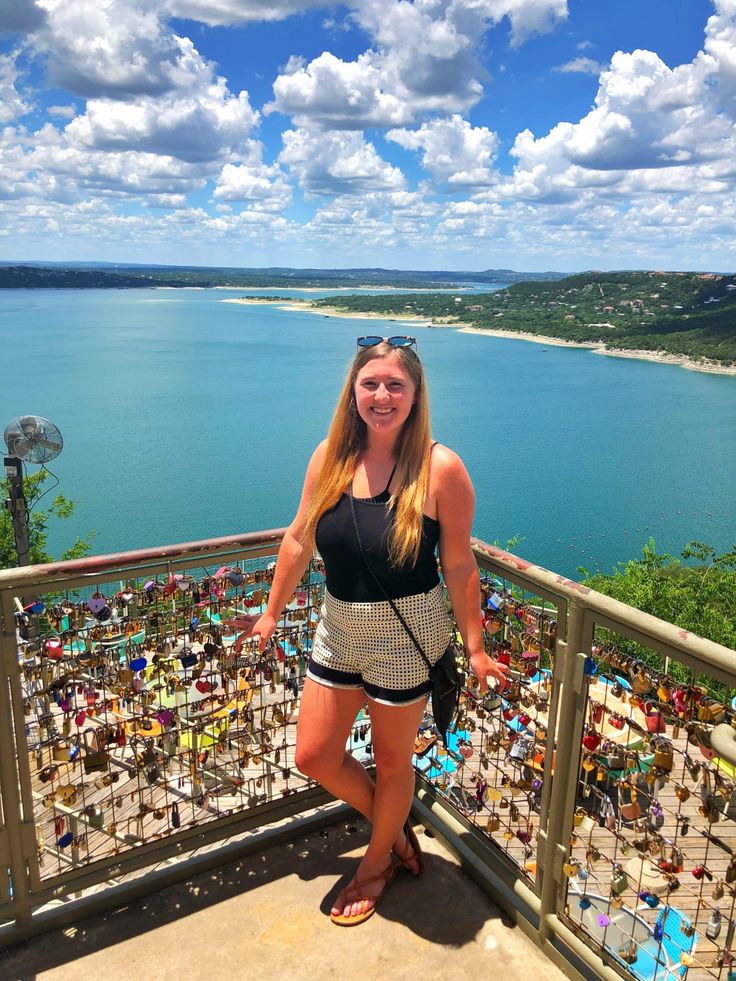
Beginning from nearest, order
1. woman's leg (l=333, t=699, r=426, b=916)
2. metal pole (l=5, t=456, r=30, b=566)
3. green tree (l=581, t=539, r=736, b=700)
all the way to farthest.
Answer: woman's leg (l=333, t=699, r=426, b=916) < metal pole (l=5, t=456, r=30, b=566) < green tree (l=581, t=539, r=736, b=700)

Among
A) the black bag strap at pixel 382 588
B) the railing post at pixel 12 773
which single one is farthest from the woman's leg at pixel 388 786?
the railing post at pixel 12 773

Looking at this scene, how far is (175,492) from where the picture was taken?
30.6 metres

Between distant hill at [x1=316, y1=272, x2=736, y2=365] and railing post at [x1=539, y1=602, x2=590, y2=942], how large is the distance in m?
73.4

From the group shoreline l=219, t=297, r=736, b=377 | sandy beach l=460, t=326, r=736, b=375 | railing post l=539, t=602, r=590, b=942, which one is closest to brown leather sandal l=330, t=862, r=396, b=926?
railing post l=539, t=602, r=590, b=942

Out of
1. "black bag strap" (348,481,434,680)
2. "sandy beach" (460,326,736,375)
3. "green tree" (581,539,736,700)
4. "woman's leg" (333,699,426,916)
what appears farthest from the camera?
"sandy beach" (460,326,736,375)

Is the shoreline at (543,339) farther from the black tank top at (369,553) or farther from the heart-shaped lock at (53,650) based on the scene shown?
the heart-shaped lock at (53,650)

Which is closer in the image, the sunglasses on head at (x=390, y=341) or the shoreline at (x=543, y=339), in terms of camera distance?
the sunglasses on head at (x=390, y=341)

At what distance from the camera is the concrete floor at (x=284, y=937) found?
78.5 inches

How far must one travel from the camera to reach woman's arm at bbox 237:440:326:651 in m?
2.11

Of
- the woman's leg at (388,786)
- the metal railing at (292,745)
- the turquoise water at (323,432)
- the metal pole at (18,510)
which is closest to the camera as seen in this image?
the metal railing at (292,745)

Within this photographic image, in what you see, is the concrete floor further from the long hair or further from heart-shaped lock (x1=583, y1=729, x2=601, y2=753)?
the long hair

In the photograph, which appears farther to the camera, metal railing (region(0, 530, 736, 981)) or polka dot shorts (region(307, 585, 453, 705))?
polka dot shorts (region(307, 585, 453, 705))

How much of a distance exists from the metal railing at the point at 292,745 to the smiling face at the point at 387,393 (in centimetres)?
50

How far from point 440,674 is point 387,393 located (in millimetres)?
770
